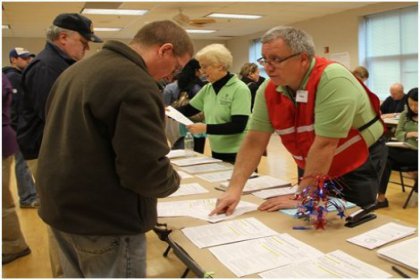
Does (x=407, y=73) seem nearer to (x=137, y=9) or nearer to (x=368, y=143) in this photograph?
(x=137, y=9)

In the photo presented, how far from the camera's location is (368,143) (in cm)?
174

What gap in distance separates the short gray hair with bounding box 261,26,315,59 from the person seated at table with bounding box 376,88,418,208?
8.30 ft

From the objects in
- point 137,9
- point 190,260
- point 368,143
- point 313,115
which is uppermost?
point 137,9

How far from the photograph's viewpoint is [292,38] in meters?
1.54

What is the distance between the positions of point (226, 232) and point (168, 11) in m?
6.89

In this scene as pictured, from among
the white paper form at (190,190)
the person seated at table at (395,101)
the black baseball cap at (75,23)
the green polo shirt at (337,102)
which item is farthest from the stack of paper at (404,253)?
the person seated at table at (395,101)

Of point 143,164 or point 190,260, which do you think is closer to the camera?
point 143,164

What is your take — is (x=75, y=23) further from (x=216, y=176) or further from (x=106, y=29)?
(x=106, y=29)

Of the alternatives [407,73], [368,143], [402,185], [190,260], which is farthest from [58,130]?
[407,73]

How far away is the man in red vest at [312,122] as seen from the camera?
59.6 inches

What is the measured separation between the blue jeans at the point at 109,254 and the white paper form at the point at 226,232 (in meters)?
0.20

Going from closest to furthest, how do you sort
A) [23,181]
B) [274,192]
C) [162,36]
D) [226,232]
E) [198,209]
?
[162,36]
[226,232]
[198,209]
[274,192]
[23,181]

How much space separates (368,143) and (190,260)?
97 cm

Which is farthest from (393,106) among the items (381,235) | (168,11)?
(381,235)
